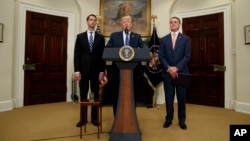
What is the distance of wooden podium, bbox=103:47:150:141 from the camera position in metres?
2.31

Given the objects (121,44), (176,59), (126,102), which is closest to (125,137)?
(126,102)

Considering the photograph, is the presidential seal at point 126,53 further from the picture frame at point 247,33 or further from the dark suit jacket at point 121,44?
the picture frame at point 247,33

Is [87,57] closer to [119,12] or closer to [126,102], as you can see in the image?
[126,102]

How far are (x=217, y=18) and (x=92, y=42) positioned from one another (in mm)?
3179

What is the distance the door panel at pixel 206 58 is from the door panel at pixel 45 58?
3.08 m

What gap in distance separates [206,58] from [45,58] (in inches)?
147

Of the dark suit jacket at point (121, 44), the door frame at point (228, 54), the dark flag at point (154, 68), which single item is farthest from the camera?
the dark flag at point (154, 68)

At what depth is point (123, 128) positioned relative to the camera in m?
2.33

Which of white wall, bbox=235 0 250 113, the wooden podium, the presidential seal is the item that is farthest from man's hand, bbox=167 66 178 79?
white wall, bbox=235 0 250 113

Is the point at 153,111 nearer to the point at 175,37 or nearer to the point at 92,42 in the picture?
the point at 175,37

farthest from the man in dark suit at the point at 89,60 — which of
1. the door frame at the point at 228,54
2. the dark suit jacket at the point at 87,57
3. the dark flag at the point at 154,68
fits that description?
the door frame at the point at 228,54

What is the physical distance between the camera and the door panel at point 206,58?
480 cm

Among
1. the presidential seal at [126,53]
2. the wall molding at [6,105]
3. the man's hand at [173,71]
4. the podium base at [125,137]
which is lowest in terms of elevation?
the podium base at [125,137]

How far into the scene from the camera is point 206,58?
5004mm
